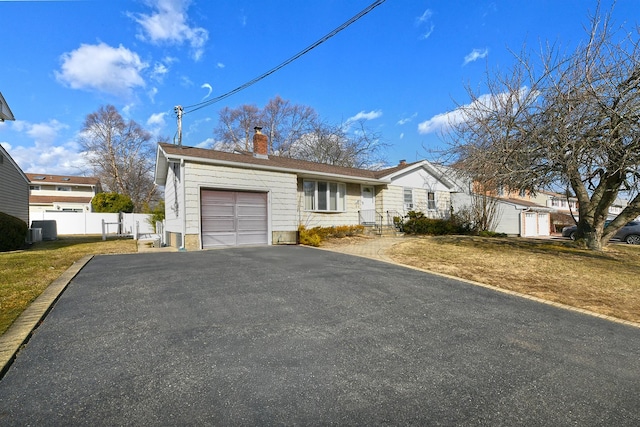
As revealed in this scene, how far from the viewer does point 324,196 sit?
15.1 m

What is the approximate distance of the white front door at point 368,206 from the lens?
16.7 metres

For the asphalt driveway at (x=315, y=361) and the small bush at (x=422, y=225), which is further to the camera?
the small bush at (x=422, y=225)

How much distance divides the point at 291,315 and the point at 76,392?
230 centimetres

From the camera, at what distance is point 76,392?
7.52 ft

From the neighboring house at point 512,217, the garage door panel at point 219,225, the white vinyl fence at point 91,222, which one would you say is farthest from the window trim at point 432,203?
the white vinyl fence at point 91,222

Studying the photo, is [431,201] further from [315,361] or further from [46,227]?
[46,227]

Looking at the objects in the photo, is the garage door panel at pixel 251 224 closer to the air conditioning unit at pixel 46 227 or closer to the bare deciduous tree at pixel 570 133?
the bare deciduous tree at pixel 570 133

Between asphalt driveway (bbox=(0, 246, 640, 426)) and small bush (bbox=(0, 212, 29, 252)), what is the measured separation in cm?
940

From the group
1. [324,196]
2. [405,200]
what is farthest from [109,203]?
[405,200]

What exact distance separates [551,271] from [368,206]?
10.3m

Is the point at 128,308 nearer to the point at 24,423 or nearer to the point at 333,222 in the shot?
the point at 24,423

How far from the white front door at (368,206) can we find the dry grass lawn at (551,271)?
211 inches

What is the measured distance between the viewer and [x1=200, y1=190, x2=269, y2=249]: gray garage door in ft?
36.0

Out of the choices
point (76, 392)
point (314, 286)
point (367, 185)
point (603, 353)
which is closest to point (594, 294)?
point (603, 353)
